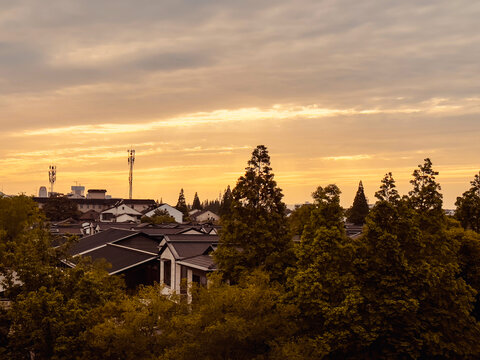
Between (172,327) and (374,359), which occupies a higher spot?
(172,327)

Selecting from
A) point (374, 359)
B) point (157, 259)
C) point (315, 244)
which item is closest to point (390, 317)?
point (374, 359)

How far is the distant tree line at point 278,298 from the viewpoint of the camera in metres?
15.9

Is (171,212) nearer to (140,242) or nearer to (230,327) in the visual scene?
(140,242)

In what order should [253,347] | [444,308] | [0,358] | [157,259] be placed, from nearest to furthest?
[253,347]
[0,358]
[444,308]
[157,259]

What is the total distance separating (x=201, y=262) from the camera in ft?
102

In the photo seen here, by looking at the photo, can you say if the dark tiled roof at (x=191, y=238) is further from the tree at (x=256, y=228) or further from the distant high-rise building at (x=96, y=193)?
the distant high-rise building at (x=96, y=193)

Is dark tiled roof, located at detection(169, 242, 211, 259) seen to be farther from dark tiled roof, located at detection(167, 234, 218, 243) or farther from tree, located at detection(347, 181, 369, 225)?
tree, located at detection(347, 181, 369, 225)

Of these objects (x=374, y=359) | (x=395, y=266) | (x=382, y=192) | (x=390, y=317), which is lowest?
(x=374, y=359)

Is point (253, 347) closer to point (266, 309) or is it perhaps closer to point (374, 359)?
point (266, 309)

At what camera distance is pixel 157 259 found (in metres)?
39.2

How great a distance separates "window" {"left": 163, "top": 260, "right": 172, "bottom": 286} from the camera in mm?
36625

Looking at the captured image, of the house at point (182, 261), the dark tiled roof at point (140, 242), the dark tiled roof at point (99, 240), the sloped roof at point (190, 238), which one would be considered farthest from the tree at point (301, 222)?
the dark tiled roof at point (99, 240)

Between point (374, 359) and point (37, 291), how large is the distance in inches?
499

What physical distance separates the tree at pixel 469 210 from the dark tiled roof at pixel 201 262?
1611 cm
